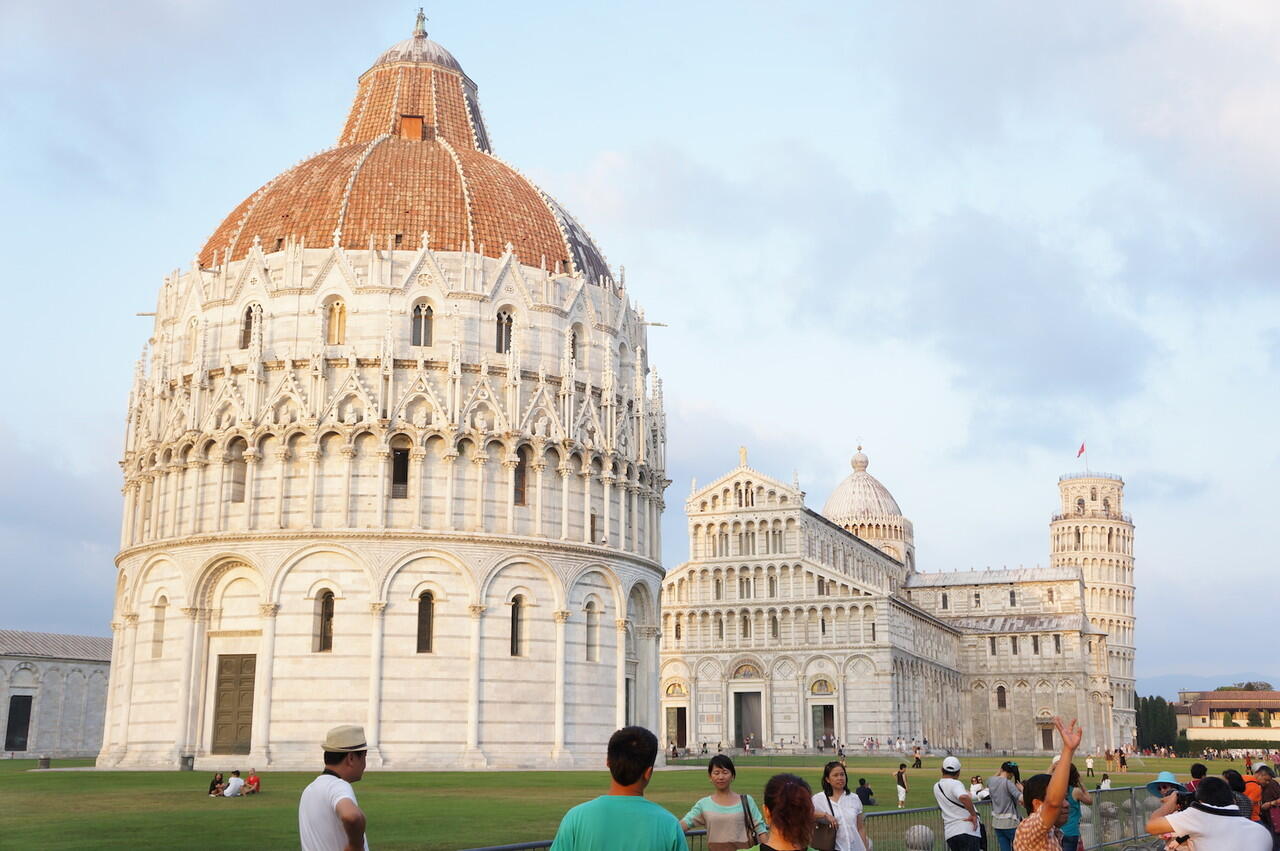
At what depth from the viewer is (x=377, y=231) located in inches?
2098

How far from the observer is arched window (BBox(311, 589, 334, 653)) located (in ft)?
159

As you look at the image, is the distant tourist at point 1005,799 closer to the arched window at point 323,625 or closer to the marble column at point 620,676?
the arched window at point 323,625

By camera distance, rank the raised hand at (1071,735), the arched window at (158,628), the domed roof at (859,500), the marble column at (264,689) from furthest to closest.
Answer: the domed roof at (859,500)
the arched window at (158,628)
the marble column at (264,689)
the raised hand at (1071,735)

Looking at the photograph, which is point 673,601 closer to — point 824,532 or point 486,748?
point 824,532

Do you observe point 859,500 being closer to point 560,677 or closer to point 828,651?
point 828,651

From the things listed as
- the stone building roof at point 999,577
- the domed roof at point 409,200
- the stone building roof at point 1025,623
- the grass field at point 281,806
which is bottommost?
the grass field at point 281,806

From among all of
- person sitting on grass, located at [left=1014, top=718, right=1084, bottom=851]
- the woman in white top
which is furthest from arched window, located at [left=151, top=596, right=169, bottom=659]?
person sitting on grass, located at [left=1014, top=718, right=1084, bottom=851]

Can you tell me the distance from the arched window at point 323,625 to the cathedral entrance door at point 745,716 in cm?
5243

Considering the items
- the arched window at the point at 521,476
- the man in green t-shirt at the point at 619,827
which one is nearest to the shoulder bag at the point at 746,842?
the man in green t-shirt at the point at 619,827

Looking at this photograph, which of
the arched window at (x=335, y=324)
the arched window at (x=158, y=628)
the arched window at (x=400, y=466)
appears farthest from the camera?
the arched window at (x=335, y=324)

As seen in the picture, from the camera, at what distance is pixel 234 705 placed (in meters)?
49.1

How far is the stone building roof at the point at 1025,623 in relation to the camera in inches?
4747

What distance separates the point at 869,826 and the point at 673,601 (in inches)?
3329

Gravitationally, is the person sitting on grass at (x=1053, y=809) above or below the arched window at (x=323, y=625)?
below
